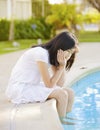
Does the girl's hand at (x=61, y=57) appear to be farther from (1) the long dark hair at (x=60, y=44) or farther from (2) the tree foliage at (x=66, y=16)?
(2) the tree foliage at (x=66, y=16)

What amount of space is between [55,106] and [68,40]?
0.75 metres

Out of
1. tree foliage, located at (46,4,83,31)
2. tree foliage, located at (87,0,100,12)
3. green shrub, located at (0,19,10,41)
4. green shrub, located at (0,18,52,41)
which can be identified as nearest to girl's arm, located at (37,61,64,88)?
tree foliage, located at (46,4,83,31)

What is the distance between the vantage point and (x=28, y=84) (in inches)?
206

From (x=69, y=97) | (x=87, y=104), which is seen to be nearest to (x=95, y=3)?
(x=87, y=104)

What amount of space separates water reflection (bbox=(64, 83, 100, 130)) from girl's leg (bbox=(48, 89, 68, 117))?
0.20 meters

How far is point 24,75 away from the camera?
523cm

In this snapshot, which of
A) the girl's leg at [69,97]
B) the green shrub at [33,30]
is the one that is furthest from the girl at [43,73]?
the green shrub at [33,30]

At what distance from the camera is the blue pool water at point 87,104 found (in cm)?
554

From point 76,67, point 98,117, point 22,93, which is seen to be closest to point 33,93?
point 22,93

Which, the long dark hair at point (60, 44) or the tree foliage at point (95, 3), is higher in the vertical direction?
the long dark hair at point (60, 44)

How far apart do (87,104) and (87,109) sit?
394mm

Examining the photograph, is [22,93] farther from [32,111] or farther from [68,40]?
[68,40]

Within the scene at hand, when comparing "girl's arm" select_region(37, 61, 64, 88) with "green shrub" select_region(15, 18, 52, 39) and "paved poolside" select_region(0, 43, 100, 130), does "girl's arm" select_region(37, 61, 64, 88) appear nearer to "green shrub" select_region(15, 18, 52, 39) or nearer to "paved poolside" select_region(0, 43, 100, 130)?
"paved poolside" select_region(0, 43, 100, 130)

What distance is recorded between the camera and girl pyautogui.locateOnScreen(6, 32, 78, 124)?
201 inches
